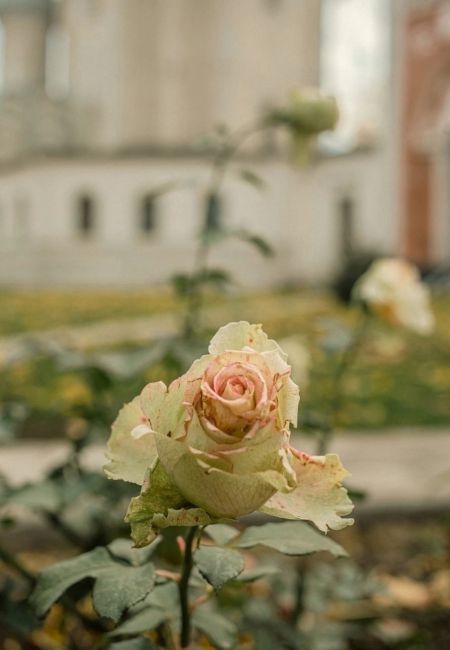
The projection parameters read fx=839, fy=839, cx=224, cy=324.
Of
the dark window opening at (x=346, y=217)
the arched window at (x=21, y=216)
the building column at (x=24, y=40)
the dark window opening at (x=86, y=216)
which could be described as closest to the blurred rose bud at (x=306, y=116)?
the dark window opening at (x=346, y=217)

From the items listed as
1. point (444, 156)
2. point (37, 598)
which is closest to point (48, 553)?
point (37, 598)

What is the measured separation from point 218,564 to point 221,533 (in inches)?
4.3

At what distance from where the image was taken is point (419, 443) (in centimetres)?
276

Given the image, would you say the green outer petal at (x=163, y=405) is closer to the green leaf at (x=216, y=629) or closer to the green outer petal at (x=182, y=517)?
the green outer petal at (x=182, y=517)

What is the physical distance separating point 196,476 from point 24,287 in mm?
16443

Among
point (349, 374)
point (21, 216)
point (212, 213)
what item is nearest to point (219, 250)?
point (21, 216)

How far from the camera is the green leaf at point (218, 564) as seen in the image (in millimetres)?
519

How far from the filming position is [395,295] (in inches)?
49.9

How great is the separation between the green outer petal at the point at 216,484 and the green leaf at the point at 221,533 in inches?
7.8

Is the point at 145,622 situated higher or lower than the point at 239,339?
lower

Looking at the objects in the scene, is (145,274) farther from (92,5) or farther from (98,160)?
(92,5)

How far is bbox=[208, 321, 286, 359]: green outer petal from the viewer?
488 millimetres

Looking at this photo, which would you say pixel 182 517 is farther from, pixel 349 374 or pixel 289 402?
pixel 349 374

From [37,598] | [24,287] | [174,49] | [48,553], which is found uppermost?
[174,49]
